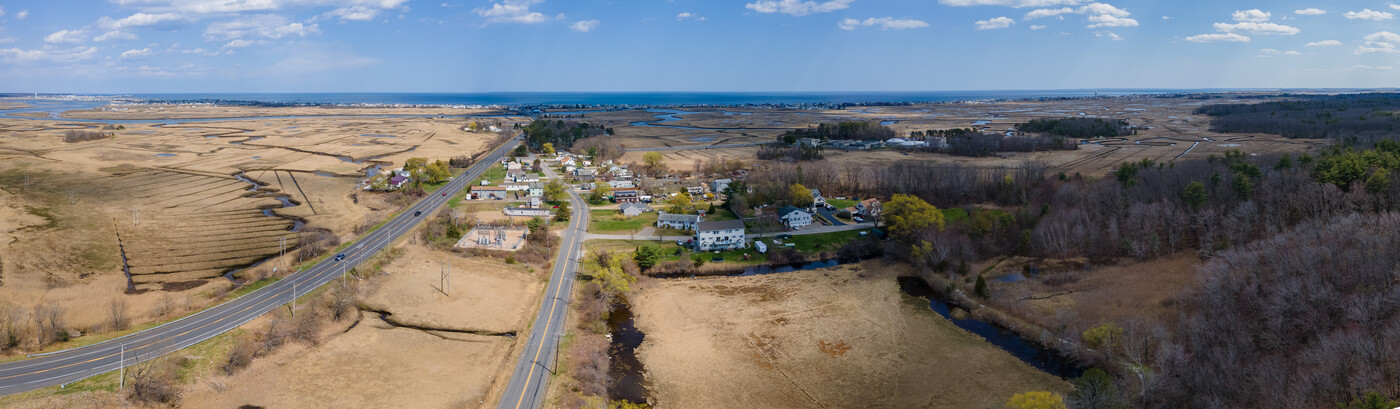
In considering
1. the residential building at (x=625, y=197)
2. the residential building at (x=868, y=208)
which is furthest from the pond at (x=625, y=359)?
the residential building at (x=625, y=197)

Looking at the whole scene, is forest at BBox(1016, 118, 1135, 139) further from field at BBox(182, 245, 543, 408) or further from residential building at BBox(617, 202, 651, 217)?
field at BBox(182, 245, 543, 408)

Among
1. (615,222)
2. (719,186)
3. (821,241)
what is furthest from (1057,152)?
(615,222)

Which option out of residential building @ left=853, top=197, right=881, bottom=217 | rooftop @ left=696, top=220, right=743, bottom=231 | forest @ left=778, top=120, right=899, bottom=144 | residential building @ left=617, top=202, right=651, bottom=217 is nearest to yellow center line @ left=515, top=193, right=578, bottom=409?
residential building @ left=617, top=202, right=651, bottom=217

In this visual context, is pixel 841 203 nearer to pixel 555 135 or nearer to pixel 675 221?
pixel 675 221

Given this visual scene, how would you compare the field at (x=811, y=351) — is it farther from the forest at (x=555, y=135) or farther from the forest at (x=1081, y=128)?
the forest at (x=1081, y=128)

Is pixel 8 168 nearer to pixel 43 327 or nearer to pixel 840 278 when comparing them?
pixel 43 327

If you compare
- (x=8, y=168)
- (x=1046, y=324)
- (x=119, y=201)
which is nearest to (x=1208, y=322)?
(x=1046, y=324)

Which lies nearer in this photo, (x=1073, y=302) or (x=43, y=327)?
(x=43, y=327)
